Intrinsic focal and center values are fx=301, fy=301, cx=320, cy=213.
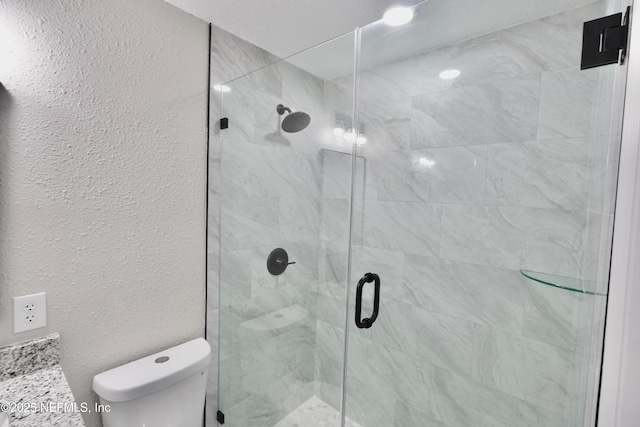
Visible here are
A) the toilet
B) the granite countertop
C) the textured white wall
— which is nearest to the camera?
the granite countertop

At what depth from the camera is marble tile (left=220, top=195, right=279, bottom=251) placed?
151 centimetres

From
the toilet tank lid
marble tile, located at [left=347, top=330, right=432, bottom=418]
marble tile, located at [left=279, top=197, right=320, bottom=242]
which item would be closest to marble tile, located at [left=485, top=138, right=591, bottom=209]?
marble tile, located at [left=279, top=197, right=320, bottom=242]

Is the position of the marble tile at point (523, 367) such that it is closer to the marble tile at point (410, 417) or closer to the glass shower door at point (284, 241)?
the marble tile at point (410, 417)

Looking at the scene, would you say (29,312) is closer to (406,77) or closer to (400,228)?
(400,228)

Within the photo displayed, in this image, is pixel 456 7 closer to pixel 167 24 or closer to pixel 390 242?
pixel 390 242

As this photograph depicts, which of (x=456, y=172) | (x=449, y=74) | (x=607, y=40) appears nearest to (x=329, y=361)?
(x=456, y=172)

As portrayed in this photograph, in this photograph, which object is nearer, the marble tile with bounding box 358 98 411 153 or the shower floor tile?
the marble tile with bounding box 358 98 411 153

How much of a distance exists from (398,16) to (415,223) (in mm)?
867

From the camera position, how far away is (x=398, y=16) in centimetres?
119

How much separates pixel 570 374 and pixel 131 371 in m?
1.73

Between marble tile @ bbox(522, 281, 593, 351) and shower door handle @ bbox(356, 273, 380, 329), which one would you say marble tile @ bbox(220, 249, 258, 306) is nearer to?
shower door handle @ bbox(356, 273, 380, 329)

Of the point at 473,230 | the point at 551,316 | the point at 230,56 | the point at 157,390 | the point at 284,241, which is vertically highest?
the point at 230,56

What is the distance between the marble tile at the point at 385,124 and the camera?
4.52 ft

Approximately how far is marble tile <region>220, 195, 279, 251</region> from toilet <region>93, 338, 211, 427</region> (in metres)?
0.54
